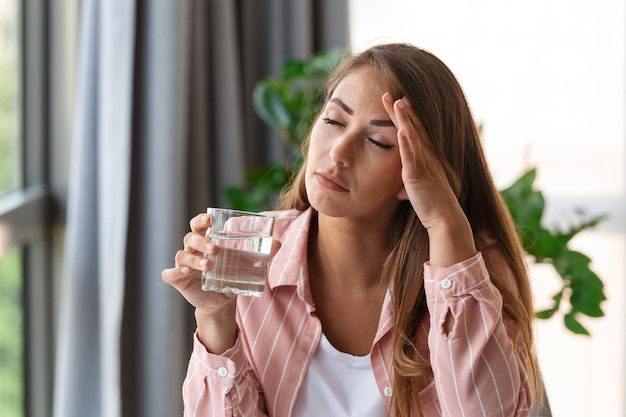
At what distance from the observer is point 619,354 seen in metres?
3.07

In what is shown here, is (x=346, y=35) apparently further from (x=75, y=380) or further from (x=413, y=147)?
(x=413, y=147)

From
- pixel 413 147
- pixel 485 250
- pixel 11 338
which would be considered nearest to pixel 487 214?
pixel 485 250

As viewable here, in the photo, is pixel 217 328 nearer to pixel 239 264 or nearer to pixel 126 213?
pixel 239 264

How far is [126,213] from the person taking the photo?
7.22 ft

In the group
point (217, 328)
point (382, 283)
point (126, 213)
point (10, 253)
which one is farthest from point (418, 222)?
point (10, 253)

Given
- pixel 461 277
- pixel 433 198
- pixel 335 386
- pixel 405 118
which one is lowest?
pixel 335 386

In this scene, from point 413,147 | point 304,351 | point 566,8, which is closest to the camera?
point 413,147

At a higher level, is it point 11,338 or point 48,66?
point 48,66

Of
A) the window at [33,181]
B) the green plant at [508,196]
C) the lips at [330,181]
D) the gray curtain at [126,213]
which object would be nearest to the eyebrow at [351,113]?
the lips at [330,181]

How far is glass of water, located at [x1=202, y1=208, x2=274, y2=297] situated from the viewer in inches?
50.4

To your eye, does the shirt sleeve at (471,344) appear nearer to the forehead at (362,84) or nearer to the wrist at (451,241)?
the wrist at (451,241)

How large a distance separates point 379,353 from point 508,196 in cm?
72

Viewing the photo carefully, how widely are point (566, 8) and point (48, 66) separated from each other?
172cm

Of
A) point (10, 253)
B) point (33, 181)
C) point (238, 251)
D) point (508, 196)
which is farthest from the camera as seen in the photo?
point (33, 181)
